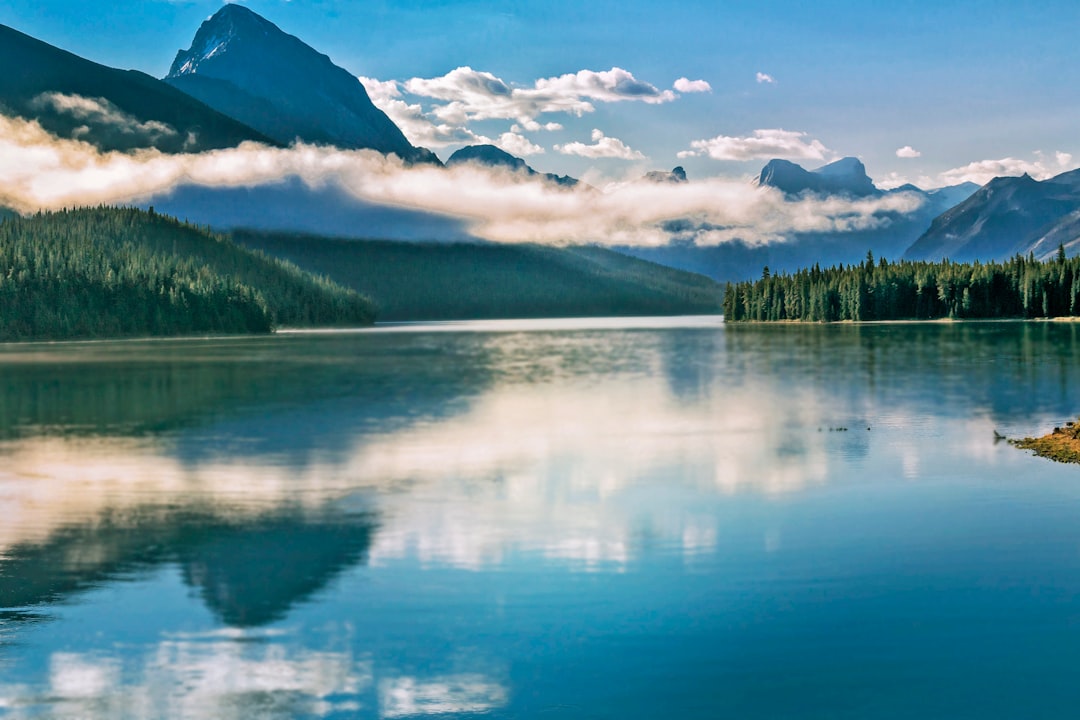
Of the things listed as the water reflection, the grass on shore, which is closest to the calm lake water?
the water reflection

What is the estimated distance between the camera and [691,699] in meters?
15.4

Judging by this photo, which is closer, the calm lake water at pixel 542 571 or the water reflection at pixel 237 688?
the water reflection at pixel 237 688

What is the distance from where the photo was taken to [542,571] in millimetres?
22594

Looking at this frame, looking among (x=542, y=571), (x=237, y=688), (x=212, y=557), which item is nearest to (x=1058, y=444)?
(x=542, y=571)

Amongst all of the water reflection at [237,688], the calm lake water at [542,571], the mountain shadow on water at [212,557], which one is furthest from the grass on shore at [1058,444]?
the water reflection at [237,688]

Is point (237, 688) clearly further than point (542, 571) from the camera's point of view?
No

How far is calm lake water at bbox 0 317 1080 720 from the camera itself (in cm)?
1588

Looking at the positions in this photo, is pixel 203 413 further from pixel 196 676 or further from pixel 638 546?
pixel 196 676

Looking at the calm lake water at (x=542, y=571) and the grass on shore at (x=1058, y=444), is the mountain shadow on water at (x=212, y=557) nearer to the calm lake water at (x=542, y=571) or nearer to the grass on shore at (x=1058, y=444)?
the calm lake water at (x=542, y=571)

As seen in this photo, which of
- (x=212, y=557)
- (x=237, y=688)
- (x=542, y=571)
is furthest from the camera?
(x=212, y=557)

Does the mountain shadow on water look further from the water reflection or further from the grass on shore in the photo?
the grass on shore

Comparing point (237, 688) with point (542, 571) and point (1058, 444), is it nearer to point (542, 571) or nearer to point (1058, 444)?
point (542, 571)

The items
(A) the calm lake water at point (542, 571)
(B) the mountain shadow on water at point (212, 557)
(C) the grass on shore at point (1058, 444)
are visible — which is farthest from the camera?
(C) the grass on shore at point (1058, 444)

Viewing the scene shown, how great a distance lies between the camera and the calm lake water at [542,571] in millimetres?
15883
